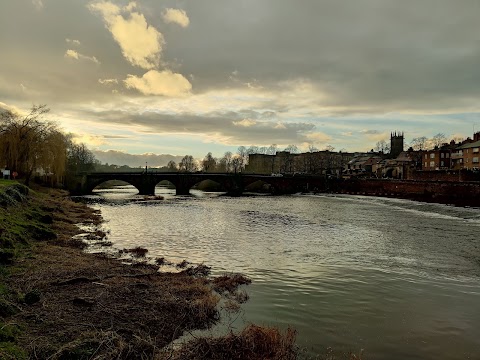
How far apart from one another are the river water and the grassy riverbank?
1616 millimetres

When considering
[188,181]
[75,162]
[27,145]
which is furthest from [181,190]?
[27,145]

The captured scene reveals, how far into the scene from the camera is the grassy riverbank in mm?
9820

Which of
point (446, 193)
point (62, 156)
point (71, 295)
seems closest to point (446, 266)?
point (71, 295)

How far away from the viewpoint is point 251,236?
34562 mm

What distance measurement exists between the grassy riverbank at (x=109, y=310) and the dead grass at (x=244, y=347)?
0.03 m

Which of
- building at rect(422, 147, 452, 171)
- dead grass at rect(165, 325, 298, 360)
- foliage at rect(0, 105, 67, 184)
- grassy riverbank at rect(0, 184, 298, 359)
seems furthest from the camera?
building at rect(422, 147, 452, 171)

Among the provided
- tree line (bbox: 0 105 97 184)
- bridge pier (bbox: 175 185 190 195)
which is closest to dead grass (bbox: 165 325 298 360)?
tree line (bbox: 0 105 97 184)

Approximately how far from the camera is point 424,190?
288ft

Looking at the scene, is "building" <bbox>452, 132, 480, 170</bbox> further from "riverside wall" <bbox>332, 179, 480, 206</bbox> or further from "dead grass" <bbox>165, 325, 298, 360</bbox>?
"dead grass" <bbox>165, 325, 298, 360</bbox>

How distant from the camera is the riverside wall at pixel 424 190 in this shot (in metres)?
73.8

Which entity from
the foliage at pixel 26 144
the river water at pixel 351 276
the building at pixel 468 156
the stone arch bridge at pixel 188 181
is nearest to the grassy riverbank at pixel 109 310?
the river water at pixel 351 276

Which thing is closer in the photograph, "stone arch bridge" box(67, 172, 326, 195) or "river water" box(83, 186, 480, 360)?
"river water" box(83, 186, 480, 360)

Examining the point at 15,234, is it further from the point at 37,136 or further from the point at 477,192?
the point at 477,192

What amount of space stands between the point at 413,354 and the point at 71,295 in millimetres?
11960
